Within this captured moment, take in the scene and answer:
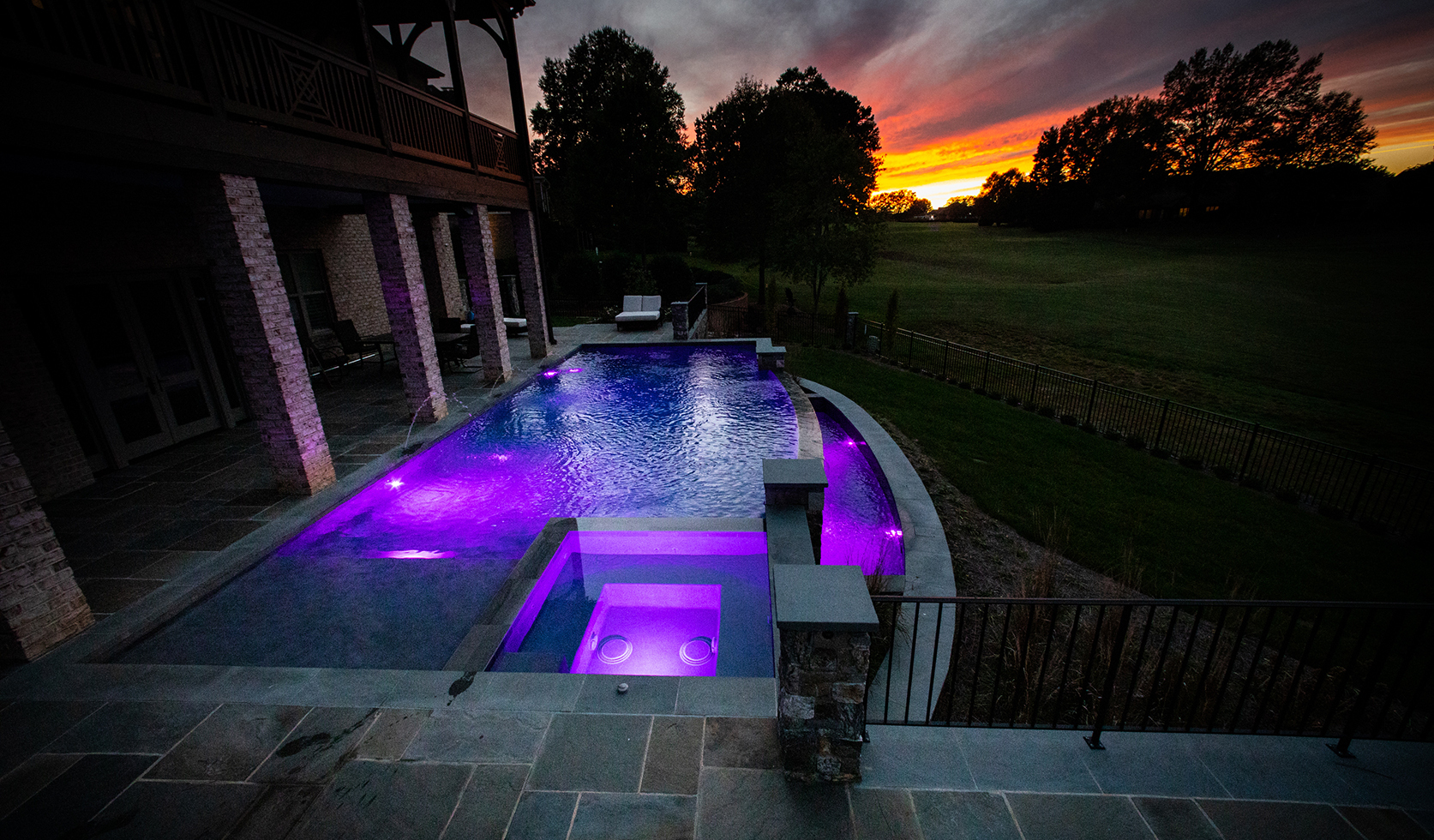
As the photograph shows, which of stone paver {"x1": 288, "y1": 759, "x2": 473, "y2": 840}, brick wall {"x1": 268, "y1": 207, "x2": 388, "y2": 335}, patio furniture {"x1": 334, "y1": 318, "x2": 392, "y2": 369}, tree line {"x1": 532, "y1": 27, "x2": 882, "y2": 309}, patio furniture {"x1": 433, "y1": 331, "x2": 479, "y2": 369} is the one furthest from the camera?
tree line {"x1": 532, "y1": 27, "x2": 882, "y2": 309}

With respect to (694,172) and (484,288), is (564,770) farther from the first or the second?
(694,172)

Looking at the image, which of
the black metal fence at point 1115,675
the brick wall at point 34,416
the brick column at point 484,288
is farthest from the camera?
the brick column at point 484,288

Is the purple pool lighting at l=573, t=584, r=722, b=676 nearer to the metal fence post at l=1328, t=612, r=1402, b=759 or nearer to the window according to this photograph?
the metal fence post at l=1328, t=612, r=1402, b=759

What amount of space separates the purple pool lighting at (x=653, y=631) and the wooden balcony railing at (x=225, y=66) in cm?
657

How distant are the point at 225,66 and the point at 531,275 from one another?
773 cm

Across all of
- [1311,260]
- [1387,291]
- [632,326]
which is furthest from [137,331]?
[1311,260]

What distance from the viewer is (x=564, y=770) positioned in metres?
3.02

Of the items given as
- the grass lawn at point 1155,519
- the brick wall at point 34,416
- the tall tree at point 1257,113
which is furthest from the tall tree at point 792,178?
the tall tree at point 1257,113

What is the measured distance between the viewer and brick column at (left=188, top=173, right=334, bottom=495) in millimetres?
5496

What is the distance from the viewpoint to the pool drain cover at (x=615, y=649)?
5070 mm

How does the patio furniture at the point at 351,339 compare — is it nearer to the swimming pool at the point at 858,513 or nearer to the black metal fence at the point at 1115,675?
the swimming pool at the point at 858,513

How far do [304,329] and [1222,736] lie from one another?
15.5m

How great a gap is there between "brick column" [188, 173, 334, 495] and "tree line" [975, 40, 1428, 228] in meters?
75.5

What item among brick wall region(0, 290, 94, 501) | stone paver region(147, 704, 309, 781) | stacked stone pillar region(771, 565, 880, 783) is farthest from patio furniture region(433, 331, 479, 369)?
stacked stone pillar region(771, 565, 880, 783)
